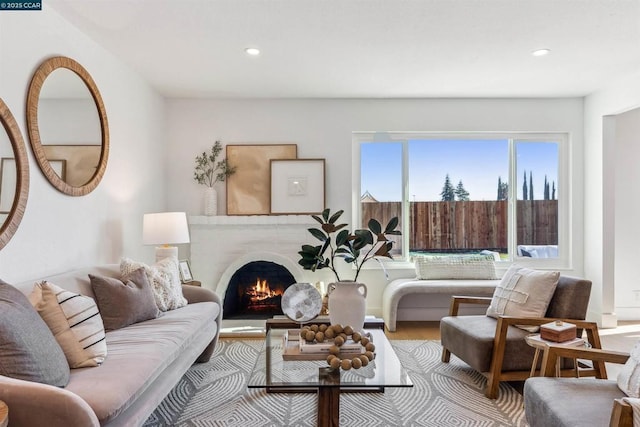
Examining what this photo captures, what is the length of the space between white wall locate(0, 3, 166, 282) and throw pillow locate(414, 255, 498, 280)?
9.60ft

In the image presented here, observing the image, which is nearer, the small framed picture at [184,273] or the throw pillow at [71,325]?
the throw pillow at [71,325]

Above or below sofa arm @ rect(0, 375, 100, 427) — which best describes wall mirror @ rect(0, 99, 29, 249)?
above

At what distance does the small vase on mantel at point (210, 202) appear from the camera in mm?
4777

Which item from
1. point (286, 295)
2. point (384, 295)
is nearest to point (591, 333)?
point (286, 295)

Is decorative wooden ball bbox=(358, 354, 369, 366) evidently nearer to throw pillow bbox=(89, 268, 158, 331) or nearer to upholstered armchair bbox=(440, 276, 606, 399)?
upholstered armchair bbox=(440, 276, 606, 399)

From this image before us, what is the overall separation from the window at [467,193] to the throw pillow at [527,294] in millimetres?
1907

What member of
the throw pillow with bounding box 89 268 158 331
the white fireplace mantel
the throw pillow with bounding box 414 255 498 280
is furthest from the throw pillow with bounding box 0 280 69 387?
the throw pillow with bounding box 414 255 498 280

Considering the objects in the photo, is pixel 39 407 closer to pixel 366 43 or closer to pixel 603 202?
pixel 366 43

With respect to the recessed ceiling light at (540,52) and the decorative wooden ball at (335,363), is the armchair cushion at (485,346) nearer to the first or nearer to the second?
the decorative wooden ball at (335,363)

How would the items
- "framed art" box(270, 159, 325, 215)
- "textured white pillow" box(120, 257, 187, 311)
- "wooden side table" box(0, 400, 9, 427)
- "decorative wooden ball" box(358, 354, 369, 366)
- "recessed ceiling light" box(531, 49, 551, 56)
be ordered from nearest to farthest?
1. "wooden side table" box(0, 400, 9, 427)
2. "decorative wooden ball" box(358, 354, 369, 366)
3. "textured white pillow" box(120, 257, 187, 311)
4. "recessed ceiling light" box(531, 49, 551, 56)
5. "framed art" box(270, 159, 325, 215)

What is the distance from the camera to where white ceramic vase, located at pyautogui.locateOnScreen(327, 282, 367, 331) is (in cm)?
257

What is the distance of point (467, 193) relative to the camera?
16.7ft

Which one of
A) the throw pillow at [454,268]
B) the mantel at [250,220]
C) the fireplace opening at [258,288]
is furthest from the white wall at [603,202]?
the fireplace opening at [258,288]

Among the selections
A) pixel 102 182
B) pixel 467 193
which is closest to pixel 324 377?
pixel 102 182
